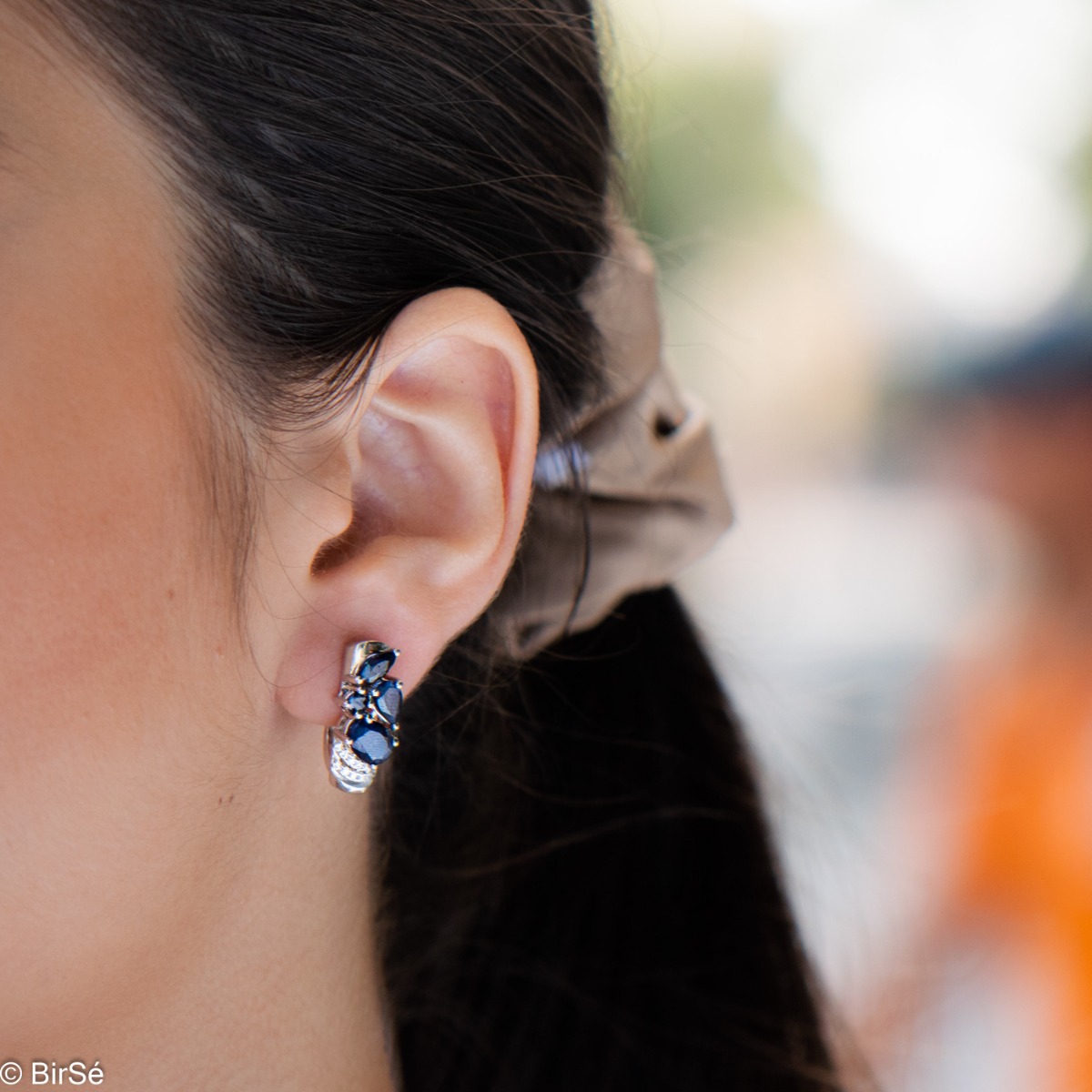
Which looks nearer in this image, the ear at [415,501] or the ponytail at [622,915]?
the ear at [415,501]

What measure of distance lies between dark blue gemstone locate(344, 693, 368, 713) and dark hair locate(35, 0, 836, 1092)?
178 millimetres

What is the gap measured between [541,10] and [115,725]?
55cm

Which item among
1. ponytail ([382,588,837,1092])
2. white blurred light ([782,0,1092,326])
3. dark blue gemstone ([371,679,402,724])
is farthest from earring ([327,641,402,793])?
white blurred light ([782,0,1092,326])

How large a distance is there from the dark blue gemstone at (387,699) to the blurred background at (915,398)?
169cm

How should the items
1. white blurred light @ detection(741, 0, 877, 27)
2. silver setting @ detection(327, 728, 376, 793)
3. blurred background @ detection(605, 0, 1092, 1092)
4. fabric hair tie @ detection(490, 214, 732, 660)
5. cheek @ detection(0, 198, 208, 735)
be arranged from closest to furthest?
cheek @ detection(0, 198, 208, 735) < silver setting @ detection(327, 728, 376, 793) < fabric hair tie @ detection(490, 214, 732, 660) < blurred background @ detection(605, 0, 1092, 1092) < white blurred light @ detection(741, 0, 877, 27)

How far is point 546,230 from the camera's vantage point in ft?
2.69

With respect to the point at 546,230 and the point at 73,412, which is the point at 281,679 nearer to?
the point at 73,412

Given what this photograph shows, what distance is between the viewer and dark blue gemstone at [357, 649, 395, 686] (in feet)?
2.39

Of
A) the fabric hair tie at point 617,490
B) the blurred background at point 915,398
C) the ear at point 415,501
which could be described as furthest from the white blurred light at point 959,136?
the ear at point 415,501

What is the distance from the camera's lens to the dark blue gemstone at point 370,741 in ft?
2.38

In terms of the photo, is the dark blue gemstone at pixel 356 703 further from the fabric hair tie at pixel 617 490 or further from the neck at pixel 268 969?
the fabric hair tie at pixel 617 490

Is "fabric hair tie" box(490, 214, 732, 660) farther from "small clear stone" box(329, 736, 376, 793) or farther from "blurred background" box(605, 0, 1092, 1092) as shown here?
"blurred background" box(605, 0, 1092, 1092)

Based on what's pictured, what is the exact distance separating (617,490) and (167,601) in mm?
373

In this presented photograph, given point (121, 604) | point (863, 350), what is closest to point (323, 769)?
point (121, 604)
